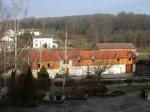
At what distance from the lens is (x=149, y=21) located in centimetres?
11044

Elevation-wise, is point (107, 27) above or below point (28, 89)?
above

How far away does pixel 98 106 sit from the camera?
21.6 m

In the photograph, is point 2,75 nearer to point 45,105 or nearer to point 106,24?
point 45,105

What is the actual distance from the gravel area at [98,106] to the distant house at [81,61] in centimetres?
1871

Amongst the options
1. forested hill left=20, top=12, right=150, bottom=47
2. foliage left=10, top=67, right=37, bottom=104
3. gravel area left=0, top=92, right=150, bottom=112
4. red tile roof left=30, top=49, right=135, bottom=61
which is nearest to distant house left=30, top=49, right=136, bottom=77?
red tile roof left=30, top=49, right=135, bottom=61

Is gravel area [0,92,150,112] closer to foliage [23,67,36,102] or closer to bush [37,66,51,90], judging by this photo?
foliage [23,67,36,102]

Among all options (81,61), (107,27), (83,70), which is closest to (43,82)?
(83,70)

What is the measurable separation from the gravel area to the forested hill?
60.9 metres

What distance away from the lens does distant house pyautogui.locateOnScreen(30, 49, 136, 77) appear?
44.9m

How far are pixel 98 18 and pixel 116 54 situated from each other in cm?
6375

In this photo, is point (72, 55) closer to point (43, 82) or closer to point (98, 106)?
point (43, 82)

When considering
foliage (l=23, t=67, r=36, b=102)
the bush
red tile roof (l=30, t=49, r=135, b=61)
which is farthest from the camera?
red tile roof (l=30, t=49, r=135, b=61)

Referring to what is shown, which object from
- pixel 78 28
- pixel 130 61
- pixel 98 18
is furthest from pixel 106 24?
pixel 130 61

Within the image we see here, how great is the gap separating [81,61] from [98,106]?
26.7 meters
